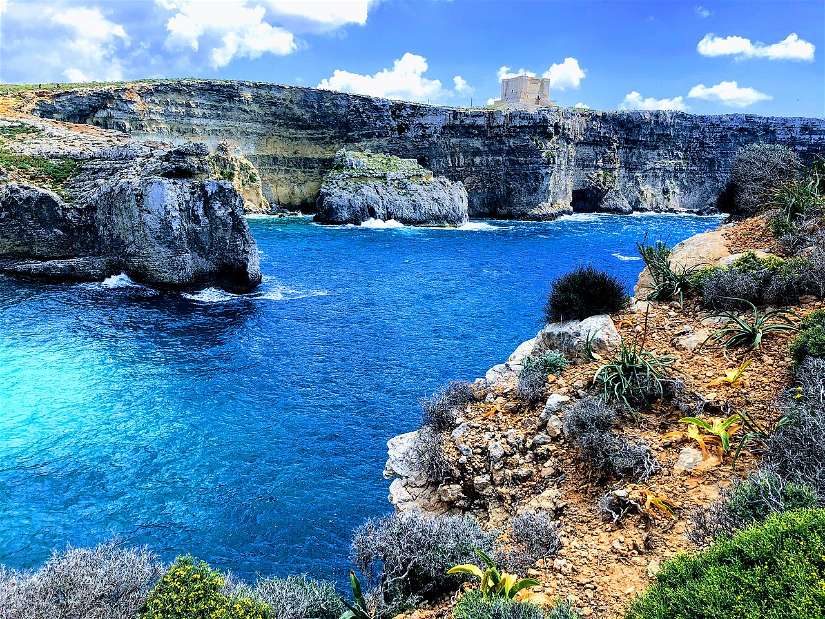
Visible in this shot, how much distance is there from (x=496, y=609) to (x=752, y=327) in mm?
7183

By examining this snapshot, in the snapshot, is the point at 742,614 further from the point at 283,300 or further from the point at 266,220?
the point at 266,220

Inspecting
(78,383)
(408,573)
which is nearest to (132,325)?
(78,383)

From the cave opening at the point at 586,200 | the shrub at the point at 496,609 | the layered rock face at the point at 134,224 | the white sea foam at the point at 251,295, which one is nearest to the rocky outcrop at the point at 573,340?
the shrub at the point at 496,609

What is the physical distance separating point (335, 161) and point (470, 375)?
55535 millimetres

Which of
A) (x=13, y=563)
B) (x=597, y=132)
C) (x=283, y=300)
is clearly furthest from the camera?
(x=597, y=132)

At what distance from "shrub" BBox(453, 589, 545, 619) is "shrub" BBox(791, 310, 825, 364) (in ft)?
18.9

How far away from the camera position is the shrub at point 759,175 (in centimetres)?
1530

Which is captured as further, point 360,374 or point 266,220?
point 266,220

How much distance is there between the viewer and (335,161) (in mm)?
67000

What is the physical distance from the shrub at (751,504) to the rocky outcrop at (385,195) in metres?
58.1

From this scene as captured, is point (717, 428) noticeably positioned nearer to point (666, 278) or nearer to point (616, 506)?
point (616, 506)

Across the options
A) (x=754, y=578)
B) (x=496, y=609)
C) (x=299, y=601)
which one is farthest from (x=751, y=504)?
(x=299, y=601)

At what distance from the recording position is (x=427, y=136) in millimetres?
74625

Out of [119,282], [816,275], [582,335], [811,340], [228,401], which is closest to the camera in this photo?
[811,340]
